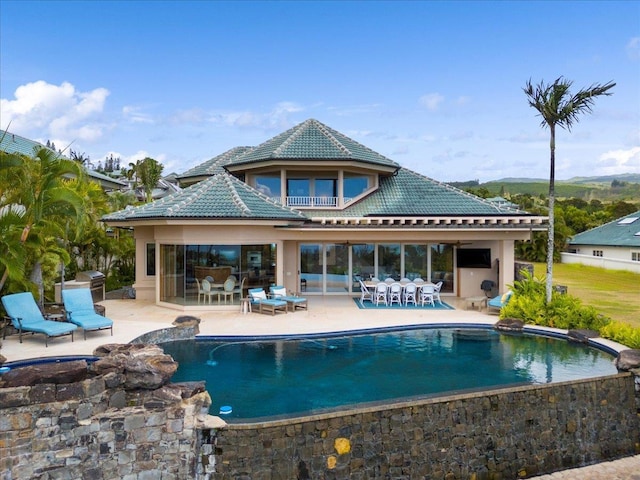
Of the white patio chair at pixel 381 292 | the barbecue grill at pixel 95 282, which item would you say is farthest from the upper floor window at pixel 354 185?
the barbecue grill at pixel 95 282

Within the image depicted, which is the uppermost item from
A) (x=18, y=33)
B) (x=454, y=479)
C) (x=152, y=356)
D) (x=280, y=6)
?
(x=280, y=6)

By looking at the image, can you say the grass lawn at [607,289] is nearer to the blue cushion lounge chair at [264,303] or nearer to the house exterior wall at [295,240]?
the house exterior wall at [295,240]

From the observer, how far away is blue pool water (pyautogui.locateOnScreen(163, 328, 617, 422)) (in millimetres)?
9406

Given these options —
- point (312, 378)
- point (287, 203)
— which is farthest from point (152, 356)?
point (287, 203)

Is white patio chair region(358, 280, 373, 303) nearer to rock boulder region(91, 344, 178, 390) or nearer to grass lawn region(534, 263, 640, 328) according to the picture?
grass lawn region(534, 263, 640, 328)

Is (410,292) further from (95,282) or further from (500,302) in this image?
(95,282)

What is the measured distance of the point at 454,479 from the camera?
860 cm

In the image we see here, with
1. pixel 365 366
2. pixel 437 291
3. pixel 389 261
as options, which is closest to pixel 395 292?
pixel 437 291

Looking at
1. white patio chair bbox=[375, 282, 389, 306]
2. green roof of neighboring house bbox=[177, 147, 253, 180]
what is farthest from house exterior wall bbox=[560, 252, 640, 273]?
green roof of neighboring house bbox=[177, 147, 253, 180]

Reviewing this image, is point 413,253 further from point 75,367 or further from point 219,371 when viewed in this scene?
point 75,367

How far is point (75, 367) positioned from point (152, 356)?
4.49ft

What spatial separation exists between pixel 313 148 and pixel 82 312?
14.3 metres

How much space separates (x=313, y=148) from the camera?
23.5 metres

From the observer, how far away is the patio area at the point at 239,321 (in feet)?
38.4
